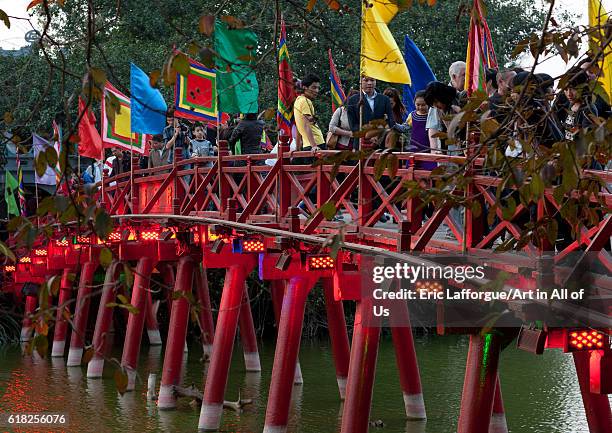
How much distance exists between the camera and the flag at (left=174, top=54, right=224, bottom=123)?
18.3m

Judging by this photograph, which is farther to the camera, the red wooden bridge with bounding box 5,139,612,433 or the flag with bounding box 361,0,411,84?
the flag with bounding box 361,0,411,84

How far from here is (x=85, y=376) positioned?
2494cm

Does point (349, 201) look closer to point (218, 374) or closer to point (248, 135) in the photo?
point (248, 135)

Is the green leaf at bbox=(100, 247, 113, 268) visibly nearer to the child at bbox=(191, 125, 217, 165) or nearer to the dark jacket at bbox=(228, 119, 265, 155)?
the dark jacket at bbox=(228, 119, 265, 155)

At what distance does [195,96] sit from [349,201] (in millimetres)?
5256

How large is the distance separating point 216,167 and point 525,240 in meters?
11.6

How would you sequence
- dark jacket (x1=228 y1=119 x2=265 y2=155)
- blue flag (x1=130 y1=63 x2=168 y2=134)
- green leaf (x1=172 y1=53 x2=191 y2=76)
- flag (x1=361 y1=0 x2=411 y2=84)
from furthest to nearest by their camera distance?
blue flag (x1=130 y1=63 x2=168 y2=134) → dark jacket (x1=228 y1=119 x2=265 y2=155) → flag (x1=361 y1=0 x2=411 y2=84) → green leaf (x1=172 y1=53 x2=191 y2=76)

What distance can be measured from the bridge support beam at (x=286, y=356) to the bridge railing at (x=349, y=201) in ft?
3.28

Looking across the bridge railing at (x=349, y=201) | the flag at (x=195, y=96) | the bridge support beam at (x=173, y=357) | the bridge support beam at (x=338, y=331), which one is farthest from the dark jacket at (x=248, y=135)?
the bridge support beam at (x=173, y=357)

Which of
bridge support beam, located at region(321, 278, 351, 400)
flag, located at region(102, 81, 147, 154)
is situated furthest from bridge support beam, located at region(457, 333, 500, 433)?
flag, located at region(102, 81, 147, 154)

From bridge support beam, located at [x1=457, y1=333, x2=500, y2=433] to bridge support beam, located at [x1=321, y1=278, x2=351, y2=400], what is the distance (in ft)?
27.3

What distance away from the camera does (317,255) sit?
48.5 ft

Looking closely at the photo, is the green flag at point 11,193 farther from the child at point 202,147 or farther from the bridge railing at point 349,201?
the child at point 202,147

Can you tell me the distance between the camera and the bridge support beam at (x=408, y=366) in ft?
55.6
